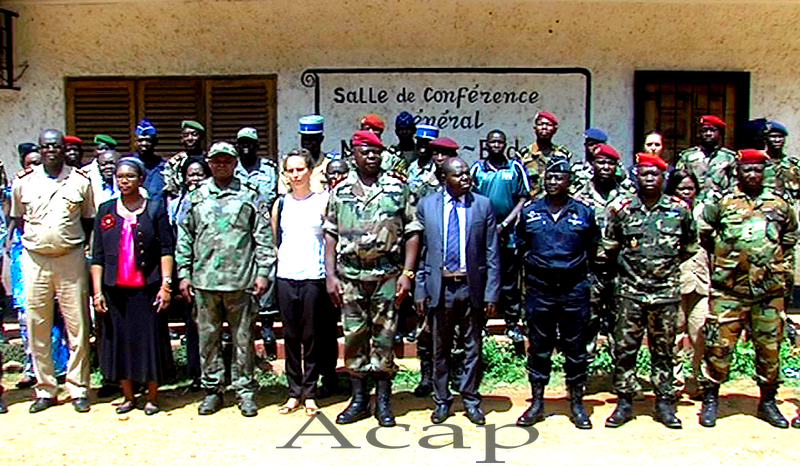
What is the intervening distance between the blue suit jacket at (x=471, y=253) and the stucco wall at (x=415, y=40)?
3178mm

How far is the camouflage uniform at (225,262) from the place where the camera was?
18.1 feet

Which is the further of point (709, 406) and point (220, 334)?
point (220, 334)

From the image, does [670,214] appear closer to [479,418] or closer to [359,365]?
[479,418]

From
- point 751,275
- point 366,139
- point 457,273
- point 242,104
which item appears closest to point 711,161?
point 751,275

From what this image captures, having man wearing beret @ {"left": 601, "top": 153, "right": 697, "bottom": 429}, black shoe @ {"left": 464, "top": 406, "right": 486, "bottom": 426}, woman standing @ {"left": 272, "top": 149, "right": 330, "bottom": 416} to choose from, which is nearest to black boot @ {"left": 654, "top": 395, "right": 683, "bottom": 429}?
man wearing beret @ {"left": 601, "top": 153, "right": 697, "bottom": 429}

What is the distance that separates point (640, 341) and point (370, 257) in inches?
73.1

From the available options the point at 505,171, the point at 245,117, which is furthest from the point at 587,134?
the point at 245,117

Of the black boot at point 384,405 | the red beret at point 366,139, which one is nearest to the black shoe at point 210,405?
the black boot at point 384,405

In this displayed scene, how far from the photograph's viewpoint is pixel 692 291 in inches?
234

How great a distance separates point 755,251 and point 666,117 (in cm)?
325

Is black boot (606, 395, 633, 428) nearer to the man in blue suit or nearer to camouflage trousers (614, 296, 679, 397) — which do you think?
camouflage trousers (614, 296, 679, 397)

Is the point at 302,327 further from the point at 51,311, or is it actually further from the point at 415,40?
the point at 415,40

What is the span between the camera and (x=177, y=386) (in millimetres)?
6422

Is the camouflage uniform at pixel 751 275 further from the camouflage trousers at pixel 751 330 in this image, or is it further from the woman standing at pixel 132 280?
the woman standing at pixel 132 280
